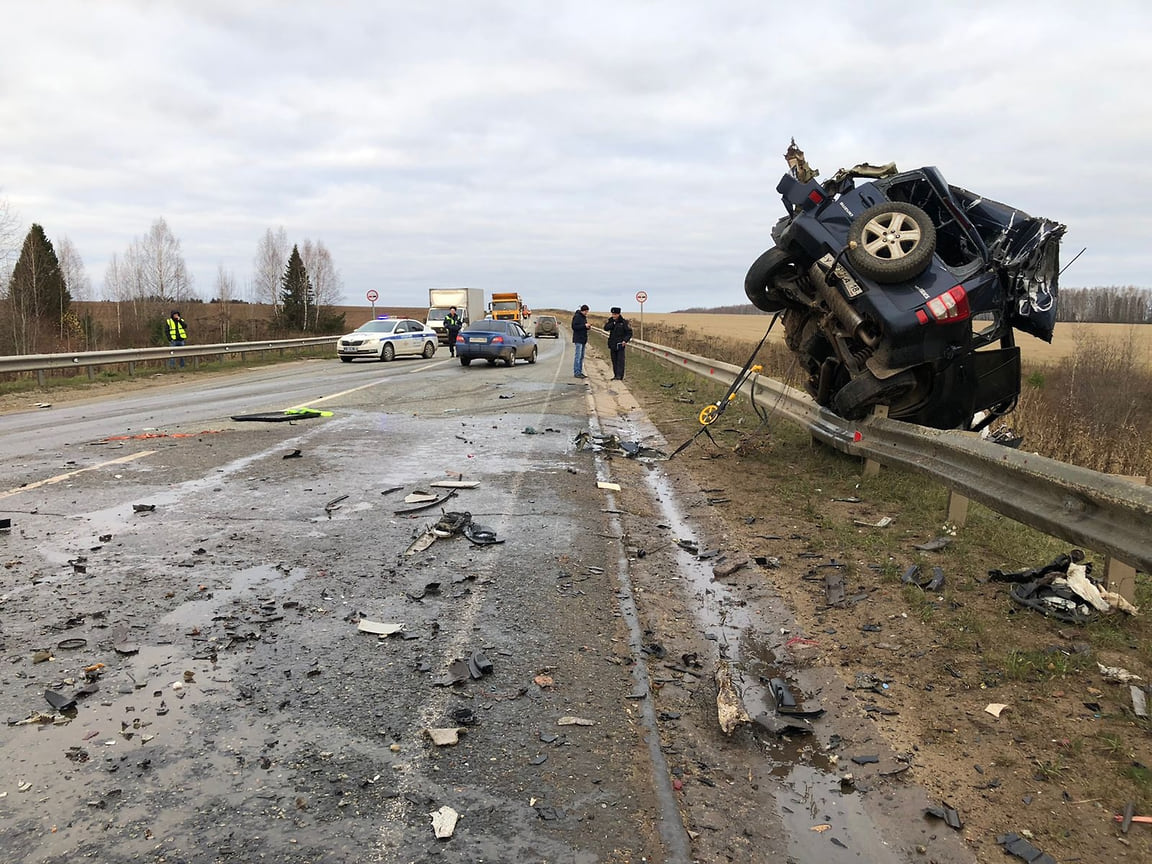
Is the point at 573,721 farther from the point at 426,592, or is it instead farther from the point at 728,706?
the point at 426,592

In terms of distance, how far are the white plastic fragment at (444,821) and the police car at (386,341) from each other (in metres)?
28.1

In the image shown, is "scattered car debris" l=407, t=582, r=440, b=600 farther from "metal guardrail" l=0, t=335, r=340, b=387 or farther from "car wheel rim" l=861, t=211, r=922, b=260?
"metal guardrail" l=0, t=335, r=340, b=387

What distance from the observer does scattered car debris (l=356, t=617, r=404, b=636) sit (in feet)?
13.6

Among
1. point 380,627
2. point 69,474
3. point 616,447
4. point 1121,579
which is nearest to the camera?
point 380,627

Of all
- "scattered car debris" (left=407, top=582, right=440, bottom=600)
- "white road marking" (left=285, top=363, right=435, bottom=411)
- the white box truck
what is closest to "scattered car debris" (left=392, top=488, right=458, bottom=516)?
"scattered car debris" (left=407, top=582, right=440, bottom=600)

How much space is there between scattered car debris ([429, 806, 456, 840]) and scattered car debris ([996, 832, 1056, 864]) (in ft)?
6.10

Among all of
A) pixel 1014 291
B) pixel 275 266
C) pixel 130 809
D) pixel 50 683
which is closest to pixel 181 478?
Result: pixel 50 683

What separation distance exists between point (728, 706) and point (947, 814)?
956 millimetres

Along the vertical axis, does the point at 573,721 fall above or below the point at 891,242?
below

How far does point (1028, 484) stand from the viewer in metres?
4.56

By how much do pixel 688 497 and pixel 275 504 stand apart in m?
4.01

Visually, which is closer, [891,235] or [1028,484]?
[1028,484]

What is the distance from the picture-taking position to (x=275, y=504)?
6.80m

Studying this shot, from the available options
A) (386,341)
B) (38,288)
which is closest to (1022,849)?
(386,341)
